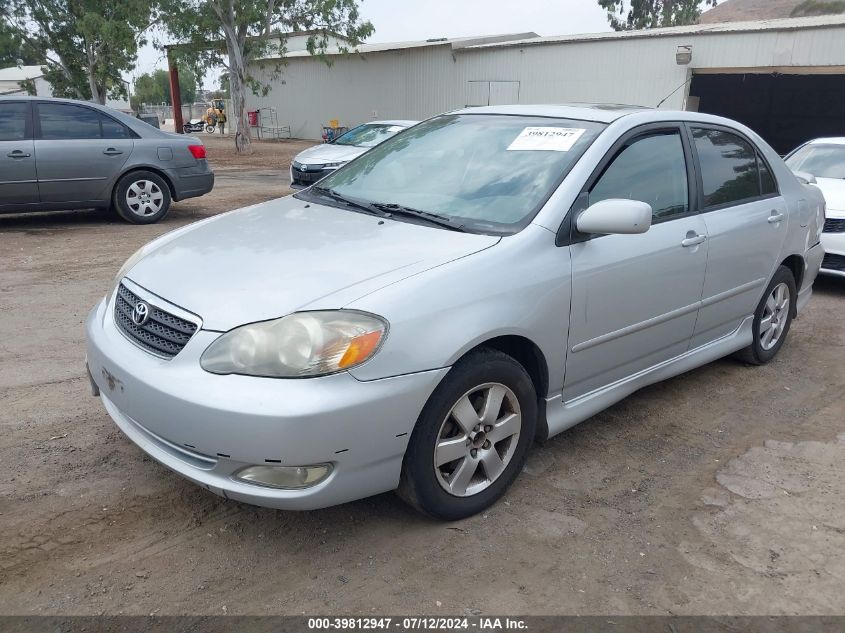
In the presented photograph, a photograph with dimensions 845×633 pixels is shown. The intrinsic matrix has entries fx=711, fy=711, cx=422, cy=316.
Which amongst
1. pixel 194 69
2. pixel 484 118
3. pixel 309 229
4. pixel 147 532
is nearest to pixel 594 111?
pixel 484 118

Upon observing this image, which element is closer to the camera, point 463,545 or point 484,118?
point 463,545

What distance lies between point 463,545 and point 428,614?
414 millimetres

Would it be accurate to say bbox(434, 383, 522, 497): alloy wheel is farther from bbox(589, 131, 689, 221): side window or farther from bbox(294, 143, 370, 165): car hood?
bbox(294, 143, 370, 165): car hood

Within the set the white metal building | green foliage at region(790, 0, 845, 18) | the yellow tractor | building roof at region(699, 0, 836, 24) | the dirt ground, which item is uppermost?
building roof at region(699, 0, 836, 24)

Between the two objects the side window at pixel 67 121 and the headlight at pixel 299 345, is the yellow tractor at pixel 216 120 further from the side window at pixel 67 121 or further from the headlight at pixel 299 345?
the headlight at pixel 299 345

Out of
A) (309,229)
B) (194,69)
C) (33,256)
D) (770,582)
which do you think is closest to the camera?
(770,582)

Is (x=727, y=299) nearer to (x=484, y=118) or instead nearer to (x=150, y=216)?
(x=484, y=118)

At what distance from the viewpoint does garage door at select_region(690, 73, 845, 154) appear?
21.3 metres

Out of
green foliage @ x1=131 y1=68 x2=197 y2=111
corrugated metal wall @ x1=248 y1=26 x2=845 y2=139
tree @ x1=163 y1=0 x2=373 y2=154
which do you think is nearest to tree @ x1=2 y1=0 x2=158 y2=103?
tree @ x1=163 y1=0 x2=373 y2=154

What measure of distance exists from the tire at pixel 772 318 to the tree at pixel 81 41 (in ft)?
81.4

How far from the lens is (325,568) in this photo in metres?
2.63

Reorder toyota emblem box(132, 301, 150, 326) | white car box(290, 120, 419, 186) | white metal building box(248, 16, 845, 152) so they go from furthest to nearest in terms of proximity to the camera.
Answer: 1. white metal building box(248, 16, 845, 152)
2. white car box(290, 120, 419, 186)
3. toyota emblem box(132, 301, 150, 326)

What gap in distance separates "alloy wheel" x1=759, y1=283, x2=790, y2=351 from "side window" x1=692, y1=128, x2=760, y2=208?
77cm

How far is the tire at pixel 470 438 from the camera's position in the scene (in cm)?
266
